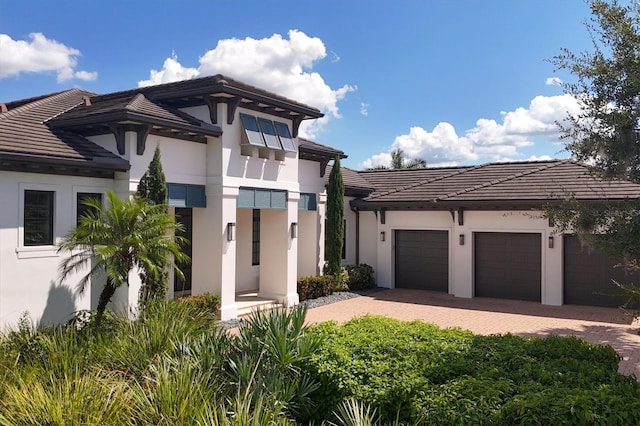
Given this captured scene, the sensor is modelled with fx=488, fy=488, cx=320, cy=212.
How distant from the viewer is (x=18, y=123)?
12500 mm

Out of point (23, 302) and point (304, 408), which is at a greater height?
point (23, 302)

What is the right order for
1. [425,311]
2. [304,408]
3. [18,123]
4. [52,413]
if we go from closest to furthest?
1. [52,413]
2. [304,408]
3. [18,123]
4. [425,311]

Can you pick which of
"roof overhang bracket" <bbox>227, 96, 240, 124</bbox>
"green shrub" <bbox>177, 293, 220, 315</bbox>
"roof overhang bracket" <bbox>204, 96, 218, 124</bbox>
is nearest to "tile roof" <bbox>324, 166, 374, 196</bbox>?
"roof overhang bracket" <bbox>227, 96, 240, 124</bbox>

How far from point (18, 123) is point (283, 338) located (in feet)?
32.7

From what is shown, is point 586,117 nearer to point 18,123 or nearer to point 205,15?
point 205,15

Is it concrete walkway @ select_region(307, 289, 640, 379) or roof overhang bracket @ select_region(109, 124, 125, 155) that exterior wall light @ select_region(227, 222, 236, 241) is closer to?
concrete walkway @ select_region(307, 289, 640, 379)

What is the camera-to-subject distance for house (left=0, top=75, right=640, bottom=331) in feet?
37.1

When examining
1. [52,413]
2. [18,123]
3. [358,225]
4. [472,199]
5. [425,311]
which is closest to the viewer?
[52,413]

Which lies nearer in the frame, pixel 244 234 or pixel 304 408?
pixel 304 408

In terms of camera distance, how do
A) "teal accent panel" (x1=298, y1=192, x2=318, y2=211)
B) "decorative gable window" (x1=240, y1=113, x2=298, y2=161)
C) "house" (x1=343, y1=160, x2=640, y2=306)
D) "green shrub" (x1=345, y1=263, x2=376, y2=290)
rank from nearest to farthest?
"decorative gable window" (x1=240, y1=113, x2=298, y2=161) < "house" (x1=343, y1=160, x2=640, y2=306) < "teal accent panel" (x1=298, y1=192, x2=318, y2=211) < "green shrub" (x1=345, y1=263, x2=376, y2=290)

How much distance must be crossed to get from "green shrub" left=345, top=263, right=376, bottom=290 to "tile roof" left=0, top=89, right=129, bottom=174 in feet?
35.3

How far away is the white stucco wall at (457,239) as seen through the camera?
1728 centimetres

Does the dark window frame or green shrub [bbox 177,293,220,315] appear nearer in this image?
the dark window frame

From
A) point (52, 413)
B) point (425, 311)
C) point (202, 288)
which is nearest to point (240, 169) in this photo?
point (202, 288)
